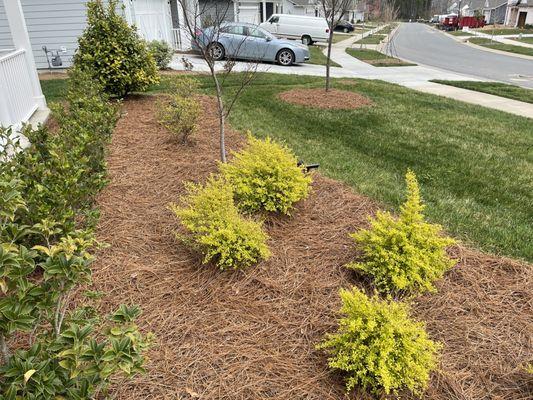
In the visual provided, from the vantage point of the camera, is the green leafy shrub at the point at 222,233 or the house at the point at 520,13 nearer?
the green leafy shrub at the point at 222,233

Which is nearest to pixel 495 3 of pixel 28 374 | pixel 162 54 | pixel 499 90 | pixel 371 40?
→ pixel 371 40

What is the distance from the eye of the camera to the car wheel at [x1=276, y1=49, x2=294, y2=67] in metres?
17.2

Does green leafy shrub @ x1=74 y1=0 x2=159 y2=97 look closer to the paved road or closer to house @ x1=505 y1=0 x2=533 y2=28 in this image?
the paved road

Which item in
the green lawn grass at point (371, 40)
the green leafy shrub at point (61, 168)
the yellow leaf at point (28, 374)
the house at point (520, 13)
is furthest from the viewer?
the house at point (520, 13)

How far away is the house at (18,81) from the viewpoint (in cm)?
574

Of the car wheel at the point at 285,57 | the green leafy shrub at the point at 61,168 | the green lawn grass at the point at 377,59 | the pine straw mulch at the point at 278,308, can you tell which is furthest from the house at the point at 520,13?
the green leafy shrub at the point at 61,168

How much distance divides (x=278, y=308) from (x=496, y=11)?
A: 88709mm

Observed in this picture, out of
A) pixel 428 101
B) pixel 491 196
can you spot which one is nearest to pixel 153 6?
pixel 428 101

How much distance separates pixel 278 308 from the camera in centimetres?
286

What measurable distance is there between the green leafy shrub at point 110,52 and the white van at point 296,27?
58.4 ft

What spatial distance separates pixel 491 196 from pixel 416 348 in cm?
351

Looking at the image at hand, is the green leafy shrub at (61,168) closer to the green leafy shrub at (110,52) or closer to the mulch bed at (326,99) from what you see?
the green leafy shrub at (110,52)

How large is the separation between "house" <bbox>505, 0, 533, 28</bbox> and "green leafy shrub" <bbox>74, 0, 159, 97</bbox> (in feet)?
201

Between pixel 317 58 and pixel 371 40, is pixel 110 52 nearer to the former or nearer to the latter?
pixel 317 58
